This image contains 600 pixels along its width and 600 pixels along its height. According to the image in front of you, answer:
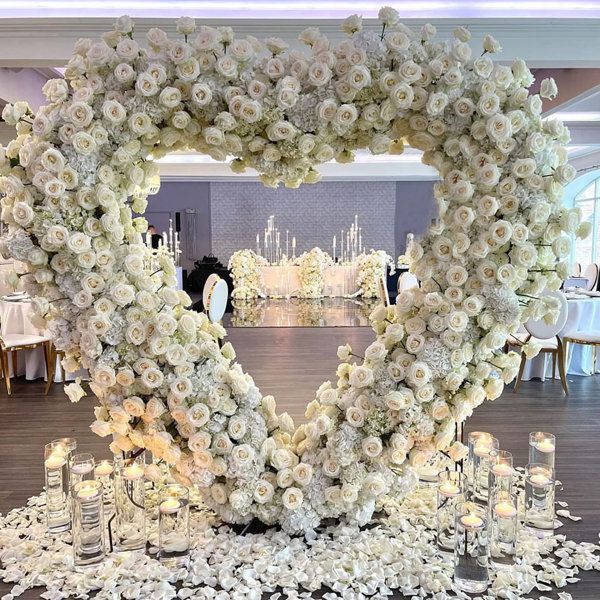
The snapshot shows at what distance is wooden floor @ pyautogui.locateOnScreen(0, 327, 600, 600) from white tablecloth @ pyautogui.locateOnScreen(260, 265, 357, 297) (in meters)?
5.35

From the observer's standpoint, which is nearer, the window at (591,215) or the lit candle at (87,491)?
the lit candle at (87,491)

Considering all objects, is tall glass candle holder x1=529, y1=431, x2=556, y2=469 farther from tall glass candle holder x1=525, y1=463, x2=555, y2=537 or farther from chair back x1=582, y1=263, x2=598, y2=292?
chair back x1=582, y1=263, x2=598, y2=292

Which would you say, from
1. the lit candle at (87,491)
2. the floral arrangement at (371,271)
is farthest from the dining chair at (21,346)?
the floral arrangement at (371,271)

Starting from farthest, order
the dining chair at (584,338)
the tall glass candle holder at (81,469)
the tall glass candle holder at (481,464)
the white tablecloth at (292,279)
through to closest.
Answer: the white tablecloth at (292,279), the dining chair at (584,338), the tall glass candle holder at (481,464), the tall glass candle holder at (81,469)

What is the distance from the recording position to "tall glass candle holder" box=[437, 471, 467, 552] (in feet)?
8.20

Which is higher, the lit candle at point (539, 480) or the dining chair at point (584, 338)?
the dining chair at point (584, 338)

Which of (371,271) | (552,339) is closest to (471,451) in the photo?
(552,339)

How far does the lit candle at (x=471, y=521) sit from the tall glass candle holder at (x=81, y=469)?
5.27 feet

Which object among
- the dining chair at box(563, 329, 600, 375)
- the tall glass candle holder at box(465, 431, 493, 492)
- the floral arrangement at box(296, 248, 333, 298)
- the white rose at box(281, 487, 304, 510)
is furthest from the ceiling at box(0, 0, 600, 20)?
the floral arrangement at box(296, 248, 333, 298)

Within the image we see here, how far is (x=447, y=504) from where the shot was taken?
2.53 meters

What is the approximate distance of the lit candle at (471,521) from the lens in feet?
7.45

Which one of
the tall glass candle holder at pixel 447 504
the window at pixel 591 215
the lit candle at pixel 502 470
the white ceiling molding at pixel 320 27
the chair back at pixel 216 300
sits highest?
the white ceiling molding at pixel 320 27

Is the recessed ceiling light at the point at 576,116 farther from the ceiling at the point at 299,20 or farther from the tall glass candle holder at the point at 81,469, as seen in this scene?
the tall glass candle holder at the point at 81,469

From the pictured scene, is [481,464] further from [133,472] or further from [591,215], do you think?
[591,215]
